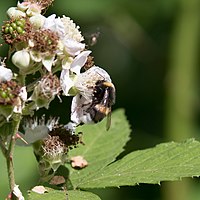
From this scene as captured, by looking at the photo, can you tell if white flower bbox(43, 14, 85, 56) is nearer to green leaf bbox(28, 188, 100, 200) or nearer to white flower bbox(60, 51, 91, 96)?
white flower bbox(60, 51, 91, 96)

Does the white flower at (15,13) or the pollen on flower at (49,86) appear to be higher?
the white flower at (15,13)

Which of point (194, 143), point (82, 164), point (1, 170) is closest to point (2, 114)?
point (82, 164)

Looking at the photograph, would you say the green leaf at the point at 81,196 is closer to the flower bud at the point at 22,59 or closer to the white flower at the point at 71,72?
the white flower at the point at 71,72

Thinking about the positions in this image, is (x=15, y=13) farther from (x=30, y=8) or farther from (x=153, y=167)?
(x=153, y=167)

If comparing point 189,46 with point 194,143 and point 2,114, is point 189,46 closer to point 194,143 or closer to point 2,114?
point 194,143

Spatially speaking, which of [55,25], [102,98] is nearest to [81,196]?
[102,98]

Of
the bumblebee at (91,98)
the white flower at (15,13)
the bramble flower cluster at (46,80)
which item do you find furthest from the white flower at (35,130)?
the white flower at (15,13)

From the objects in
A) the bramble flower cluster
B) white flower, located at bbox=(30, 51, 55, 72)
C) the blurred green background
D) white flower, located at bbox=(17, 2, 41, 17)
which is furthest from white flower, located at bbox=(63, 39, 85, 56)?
the blurred green background

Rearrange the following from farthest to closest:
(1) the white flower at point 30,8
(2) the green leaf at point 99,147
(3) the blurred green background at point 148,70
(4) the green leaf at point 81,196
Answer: (3) the blurred green background at point 148,70
(2) the green leaf at point 99,147
(1) the white flower at point 30,8
(4) the green leaf at point 81,196
